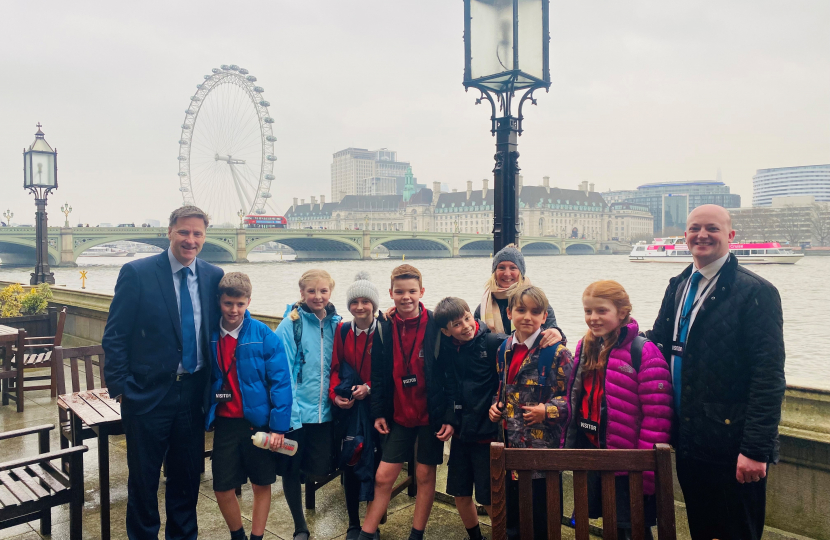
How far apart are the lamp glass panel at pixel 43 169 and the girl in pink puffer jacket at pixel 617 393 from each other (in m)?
12.3

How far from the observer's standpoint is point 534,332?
2584 mm

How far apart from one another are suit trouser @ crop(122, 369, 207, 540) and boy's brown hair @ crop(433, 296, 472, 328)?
3.67 feet

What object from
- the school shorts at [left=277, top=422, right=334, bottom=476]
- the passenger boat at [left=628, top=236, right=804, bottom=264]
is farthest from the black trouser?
the passenger boat at [left=628, top=236, right=804, bottom=264]

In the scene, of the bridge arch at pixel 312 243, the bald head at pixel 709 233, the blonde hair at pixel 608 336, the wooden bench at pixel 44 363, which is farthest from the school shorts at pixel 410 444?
the bridge arch at pixel 312 243

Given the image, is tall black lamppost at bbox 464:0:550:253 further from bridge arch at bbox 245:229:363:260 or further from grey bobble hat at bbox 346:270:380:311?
bridge arch at bbox 245:229:363:260

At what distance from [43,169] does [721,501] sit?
12901 millimetres

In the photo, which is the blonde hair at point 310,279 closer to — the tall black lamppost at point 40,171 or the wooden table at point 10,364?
the wooden table at point 10,364

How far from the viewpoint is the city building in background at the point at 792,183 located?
4250cm

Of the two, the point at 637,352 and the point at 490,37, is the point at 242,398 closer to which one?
the point at 637,352

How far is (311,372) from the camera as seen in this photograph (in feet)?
9.93

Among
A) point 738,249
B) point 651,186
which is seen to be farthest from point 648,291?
point 651,186

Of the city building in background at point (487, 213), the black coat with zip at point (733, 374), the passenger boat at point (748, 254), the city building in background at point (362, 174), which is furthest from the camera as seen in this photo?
the city building in background at point (362, 174)

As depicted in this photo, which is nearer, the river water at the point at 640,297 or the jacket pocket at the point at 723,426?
the jacket pocket at the point at 723,426

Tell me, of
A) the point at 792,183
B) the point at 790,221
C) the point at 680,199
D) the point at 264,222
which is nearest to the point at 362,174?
the point at 680,199
